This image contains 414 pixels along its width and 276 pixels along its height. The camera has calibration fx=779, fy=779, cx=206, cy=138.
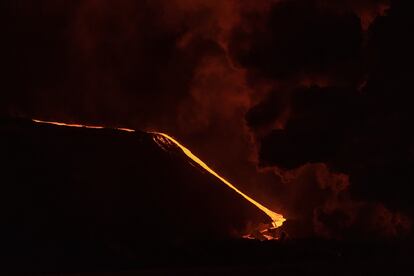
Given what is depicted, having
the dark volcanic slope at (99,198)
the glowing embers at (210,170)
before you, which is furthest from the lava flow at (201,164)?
the dark volcanic slope at (99,198)

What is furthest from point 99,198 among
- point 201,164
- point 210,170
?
point 210,170

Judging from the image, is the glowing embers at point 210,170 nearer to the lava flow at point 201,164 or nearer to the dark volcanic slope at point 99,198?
the lava flow at point 201,164

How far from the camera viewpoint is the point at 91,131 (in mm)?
28781

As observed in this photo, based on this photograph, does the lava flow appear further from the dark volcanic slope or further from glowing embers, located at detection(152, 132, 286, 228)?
the dark volcanic slope

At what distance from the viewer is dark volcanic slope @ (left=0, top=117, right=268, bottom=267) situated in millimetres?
22750

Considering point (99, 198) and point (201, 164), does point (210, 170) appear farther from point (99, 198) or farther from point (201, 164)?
point (99, 198)

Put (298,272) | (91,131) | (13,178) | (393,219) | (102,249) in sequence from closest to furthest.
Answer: (298,272)
(102,249)
(13,178)
(91,131)
(393,219)

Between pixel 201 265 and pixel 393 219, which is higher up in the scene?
pixel 393 219

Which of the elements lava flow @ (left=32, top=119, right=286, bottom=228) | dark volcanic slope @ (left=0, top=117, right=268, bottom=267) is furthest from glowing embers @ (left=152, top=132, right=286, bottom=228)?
dark volcanic slope @ (left=0, top=117, right=268, bottom=267)

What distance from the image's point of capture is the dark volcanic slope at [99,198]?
74.6ft

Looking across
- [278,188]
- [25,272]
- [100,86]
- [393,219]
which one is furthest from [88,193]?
[393,219]

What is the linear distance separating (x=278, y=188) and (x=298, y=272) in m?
14.9

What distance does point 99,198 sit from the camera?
2552cm

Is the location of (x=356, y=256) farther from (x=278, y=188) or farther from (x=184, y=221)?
(x=278, y=188)
